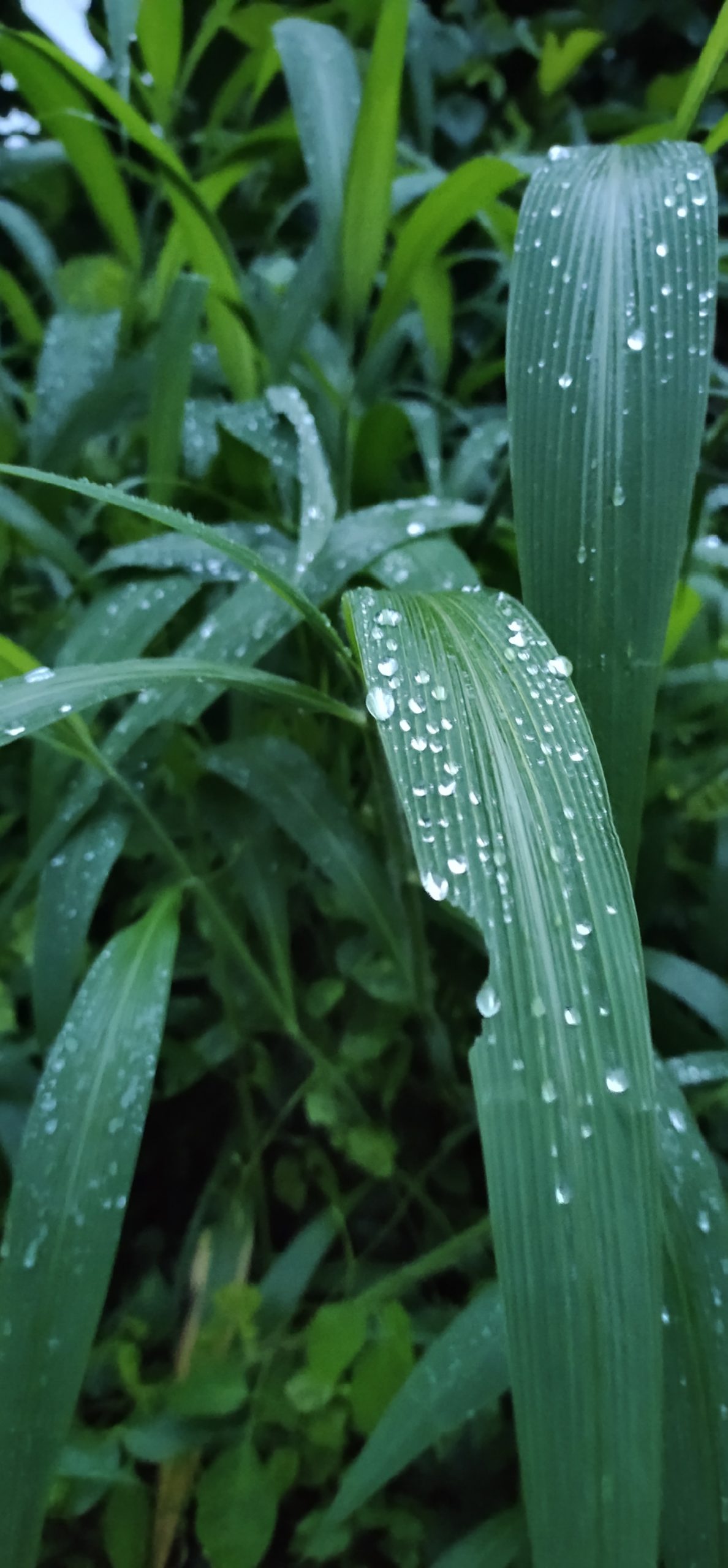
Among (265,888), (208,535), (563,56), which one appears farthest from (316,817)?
(563,56)

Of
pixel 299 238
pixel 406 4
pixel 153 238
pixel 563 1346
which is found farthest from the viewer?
pixel 299 238

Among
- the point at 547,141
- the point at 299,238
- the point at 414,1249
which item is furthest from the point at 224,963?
the point at 547,141

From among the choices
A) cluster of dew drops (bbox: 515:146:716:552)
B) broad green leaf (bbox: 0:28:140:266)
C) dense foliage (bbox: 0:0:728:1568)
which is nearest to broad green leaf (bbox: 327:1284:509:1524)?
dense foliage (bbox: 0:0:728:1568)

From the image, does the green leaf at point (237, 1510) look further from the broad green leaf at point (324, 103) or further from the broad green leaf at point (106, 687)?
the broad green leaf at point (324, 103)

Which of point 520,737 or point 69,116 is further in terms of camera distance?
point 69,116

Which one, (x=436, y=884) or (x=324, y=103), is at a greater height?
(x=324, y=103)

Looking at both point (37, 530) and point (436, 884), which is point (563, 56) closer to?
point (37, 530)

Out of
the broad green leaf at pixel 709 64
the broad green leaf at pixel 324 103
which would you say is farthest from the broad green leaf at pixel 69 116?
the broad green leaf at pixel 709 64

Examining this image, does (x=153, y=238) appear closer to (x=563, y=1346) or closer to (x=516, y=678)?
(x=516, y=678)
